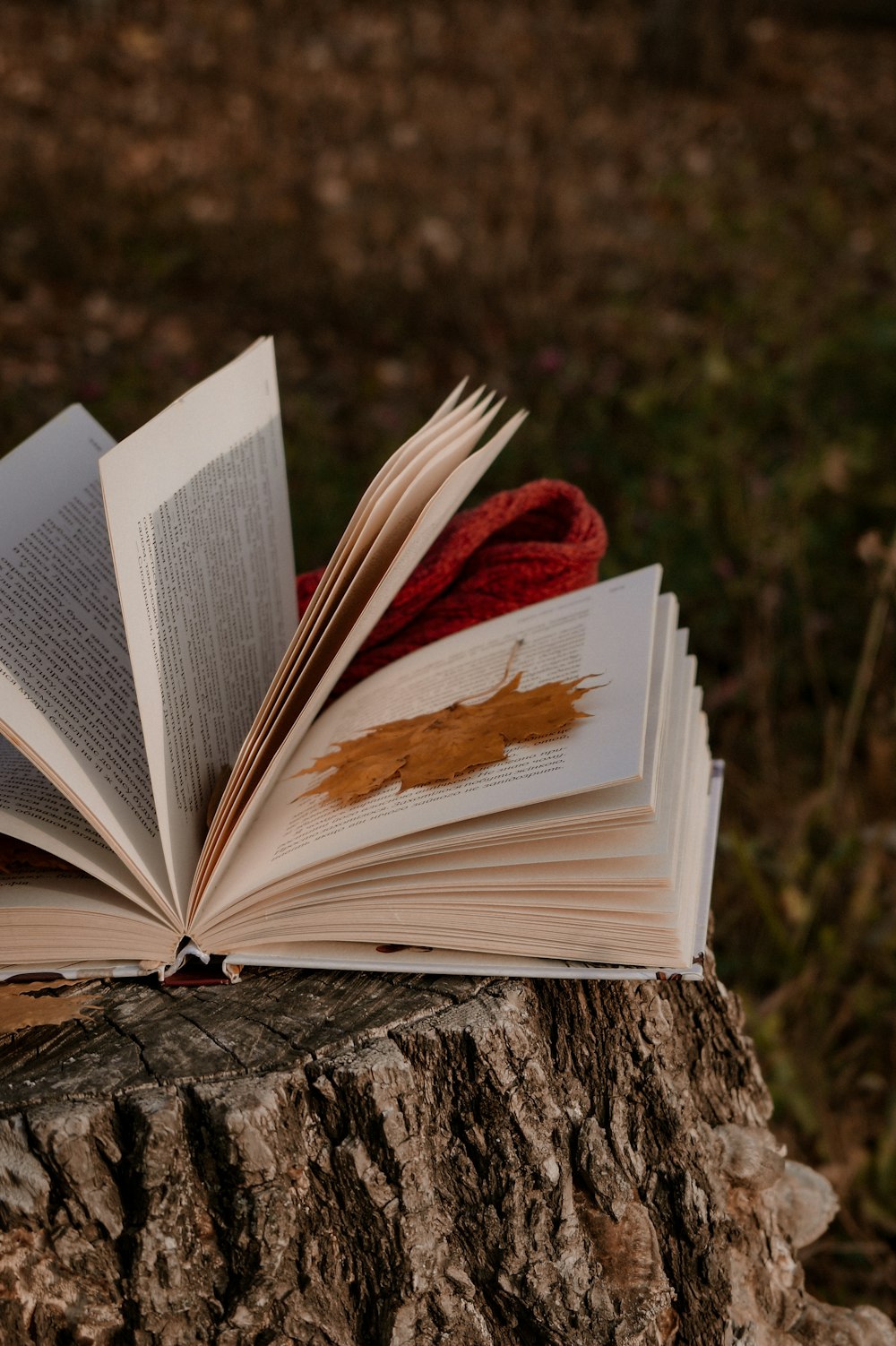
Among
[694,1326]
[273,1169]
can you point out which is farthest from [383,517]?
[694,1326]

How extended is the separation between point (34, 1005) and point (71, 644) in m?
0.33

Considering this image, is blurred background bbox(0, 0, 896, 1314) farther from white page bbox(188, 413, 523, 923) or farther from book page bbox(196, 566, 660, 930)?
white page bbox(188, 413, 523, 923)

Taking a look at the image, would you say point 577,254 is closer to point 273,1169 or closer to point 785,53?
point 785,53

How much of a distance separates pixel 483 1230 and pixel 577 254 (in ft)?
13.1

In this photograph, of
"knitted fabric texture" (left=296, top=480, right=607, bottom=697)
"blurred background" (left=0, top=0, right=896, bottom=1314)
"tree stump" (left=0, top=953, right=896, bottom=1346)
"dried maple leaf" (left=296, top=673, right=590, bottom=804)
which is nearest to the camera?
"tree stump" (left=0, top=953, right=896, bottom=1346)

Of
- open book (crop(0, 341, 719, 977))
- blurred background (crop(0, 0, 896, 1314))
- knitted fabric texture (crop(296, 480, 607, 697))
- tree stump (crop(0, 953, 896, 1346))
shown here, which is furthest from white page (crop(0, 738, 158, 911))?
blurred background (crop(0, 0, 896, 1314))

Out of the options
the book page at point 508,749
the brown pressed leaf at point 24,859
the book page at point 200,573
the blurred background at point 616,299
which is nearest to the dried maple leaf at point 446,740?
the book page at point 508,749

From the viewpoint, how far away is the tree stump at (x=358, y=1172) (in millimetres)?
906

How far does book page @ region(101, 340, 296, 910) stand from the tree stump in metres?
0.15

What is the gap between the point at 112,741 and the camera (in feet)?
3.42

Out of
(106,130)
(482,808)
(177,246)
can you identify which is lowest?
(482,808)

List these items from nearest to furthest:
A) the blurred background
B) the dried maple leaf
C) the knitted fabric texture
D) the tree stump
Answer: the tree stump
the dried maple leaf
the knitted fabric texture
the blurred background

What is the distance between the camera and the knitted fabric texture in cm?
141

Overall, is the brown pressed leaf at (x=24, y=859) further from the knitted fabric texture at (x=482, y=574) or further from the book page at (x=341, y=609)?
the knitted fabric texture at (x=482, y=574)
